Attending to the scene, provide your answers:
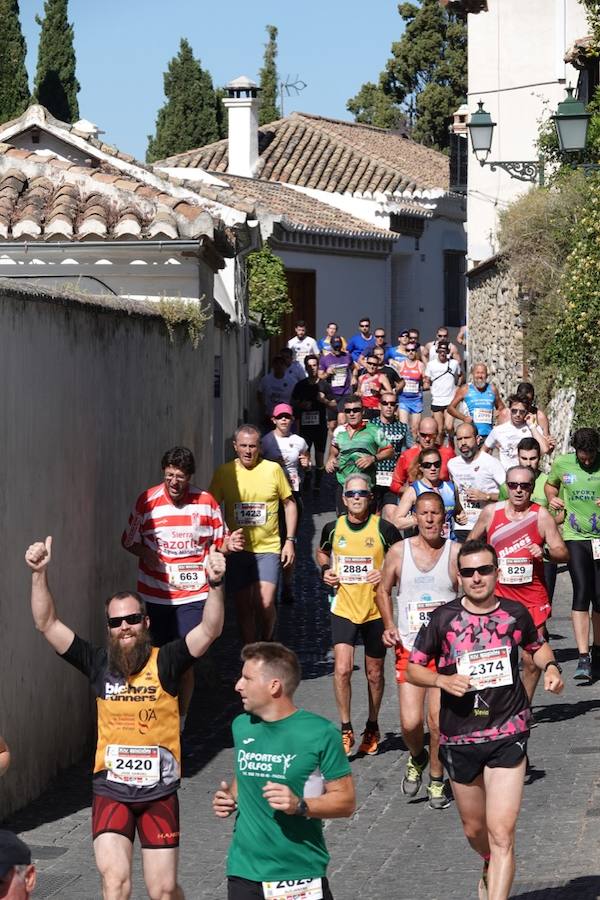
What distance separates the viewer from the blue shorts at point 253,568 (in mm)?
13156

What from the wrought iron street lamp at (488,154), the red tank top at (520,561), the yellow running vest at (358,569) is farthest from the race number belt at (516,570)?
the wrought iron street lamp at (488,154)

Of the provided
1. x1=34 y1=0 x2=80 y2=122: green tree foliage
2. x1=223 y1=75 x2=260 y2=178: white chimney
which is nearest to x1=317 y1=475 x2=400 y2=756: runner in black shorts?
x1=223 y1=75 x2=260 y2=178: white chimney

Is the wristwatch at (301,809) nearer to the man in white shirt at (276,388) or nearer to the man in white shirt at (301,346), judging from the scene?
the man in white shirt at (276,388)

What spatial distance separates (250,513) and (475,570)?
535 centimetres

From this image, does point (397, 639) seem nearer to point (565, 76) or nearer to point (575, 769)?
point (575, 769)

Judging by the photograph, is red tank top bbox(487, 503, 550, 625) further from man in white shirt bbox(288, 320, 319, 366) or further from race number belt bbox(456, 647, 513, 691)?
man in white shirt bbox(288, 320, 319, 366)

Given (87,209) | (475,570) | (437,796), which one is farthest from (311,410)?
(475,570)

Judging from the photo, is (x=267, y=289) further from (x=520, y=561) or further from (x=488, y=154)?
(x=520, y=561)

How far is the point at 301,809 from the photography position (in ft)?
19.2

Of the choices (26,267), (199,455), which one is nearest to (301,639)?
(199,455)

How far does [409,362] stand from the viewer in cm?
2522

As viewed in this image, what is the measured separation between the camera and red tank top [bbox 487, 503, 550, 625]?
37.8 ft

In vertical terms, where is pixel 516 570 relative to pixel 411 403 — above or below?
below

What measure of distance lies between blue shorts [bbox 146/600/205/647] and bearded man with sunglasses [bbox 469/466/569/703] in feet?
6.30
